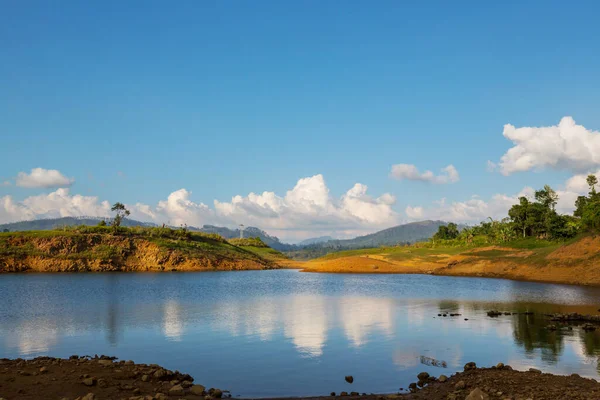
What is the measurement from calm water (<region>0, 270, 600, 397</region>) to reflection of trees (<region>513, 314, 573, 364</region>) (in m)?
0.07

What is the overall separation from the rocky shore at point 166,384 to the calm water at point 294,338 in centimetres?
165

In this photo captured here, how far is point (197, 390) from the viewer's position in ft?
60.2

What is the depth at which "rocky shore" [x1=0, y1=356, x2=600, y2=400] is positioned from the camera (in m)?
17.0

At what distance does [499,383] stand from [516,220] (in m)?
139

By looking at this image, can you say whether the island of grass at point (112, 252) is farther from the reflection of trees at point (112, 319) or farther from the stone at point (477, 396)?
the stone at point (477, 396)

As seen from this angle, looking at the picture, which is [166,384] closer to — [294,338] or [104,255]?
[294,338]

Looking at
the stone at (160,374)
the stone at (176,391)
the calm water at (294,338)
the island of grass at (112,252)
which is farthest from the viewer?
the island of grass at (112,252)

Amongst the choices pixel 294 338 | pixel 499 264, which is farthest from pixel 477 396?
pixel 499 264

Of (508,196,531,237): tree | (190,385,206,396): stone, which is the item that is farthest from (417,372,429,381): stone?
(508,196,531,237): tree

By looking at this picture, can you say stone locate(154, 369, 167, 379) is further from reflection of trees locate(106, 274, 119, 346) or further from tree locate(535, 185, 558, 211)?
tree locate(535, 185, 558, 211)

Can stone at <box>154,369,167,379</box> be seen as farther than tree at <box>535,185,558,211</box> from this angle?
No

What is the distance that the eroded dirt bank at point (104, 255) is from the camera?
107 m

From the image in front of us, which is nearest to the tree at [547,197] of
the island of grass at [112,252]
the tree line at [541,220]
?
the tree line at [541,220]

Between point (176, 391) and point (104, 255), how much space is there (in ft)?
355
